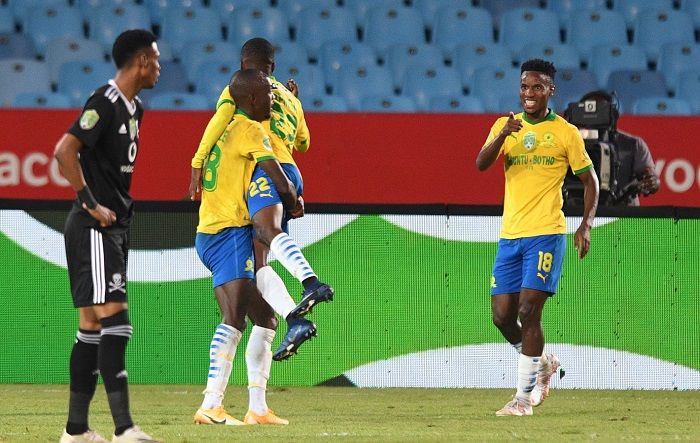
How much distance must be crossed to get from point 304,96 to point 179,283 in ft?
11.1

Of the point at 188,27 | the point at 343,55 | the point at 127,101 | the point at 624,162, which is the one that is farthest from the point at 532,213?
the point at 188,27

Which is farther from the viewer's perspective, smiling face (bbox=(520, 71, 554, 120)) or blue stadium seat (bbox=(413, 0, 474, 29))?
blue stadium seat (bbox=(413, 0, 474, 29))

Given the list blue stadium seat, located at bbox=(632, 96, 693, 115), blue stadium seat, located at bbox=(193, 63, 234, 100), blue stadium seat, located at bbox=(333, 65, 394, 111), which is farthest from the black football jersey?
blue stadium seat, located at bbox=(632, 96, 693, 115)

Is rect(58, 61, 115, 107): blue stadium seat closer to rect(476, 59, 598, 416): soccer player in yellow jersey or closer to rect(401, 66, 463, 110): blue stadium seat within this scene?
rect(401, 66, 463, 110): blue stadium seat

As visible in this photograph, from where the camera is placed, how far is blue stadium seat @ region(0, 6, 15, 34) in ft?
44.7

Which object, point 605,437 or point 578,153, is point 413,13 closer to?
point 578,153

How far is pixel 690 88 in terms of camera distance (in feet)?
43.4

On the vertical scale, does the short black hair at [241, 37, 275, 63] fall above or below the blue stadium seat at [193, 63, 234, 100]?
above

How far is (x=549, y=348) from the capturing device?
9664 millimetres

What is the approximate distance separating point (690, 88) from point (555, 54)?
1346 mm

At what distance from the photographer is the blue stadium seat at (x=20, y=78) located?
12.6 meters

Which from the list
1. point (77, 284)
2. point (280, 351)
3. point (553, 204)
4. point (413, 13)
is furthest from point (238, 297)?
point (413, 13)

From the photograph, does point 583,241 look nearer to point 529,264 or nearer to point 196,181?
point 529,264

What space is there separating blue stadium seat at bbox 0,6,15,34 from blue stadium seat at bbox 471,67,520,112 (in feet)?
15.2
